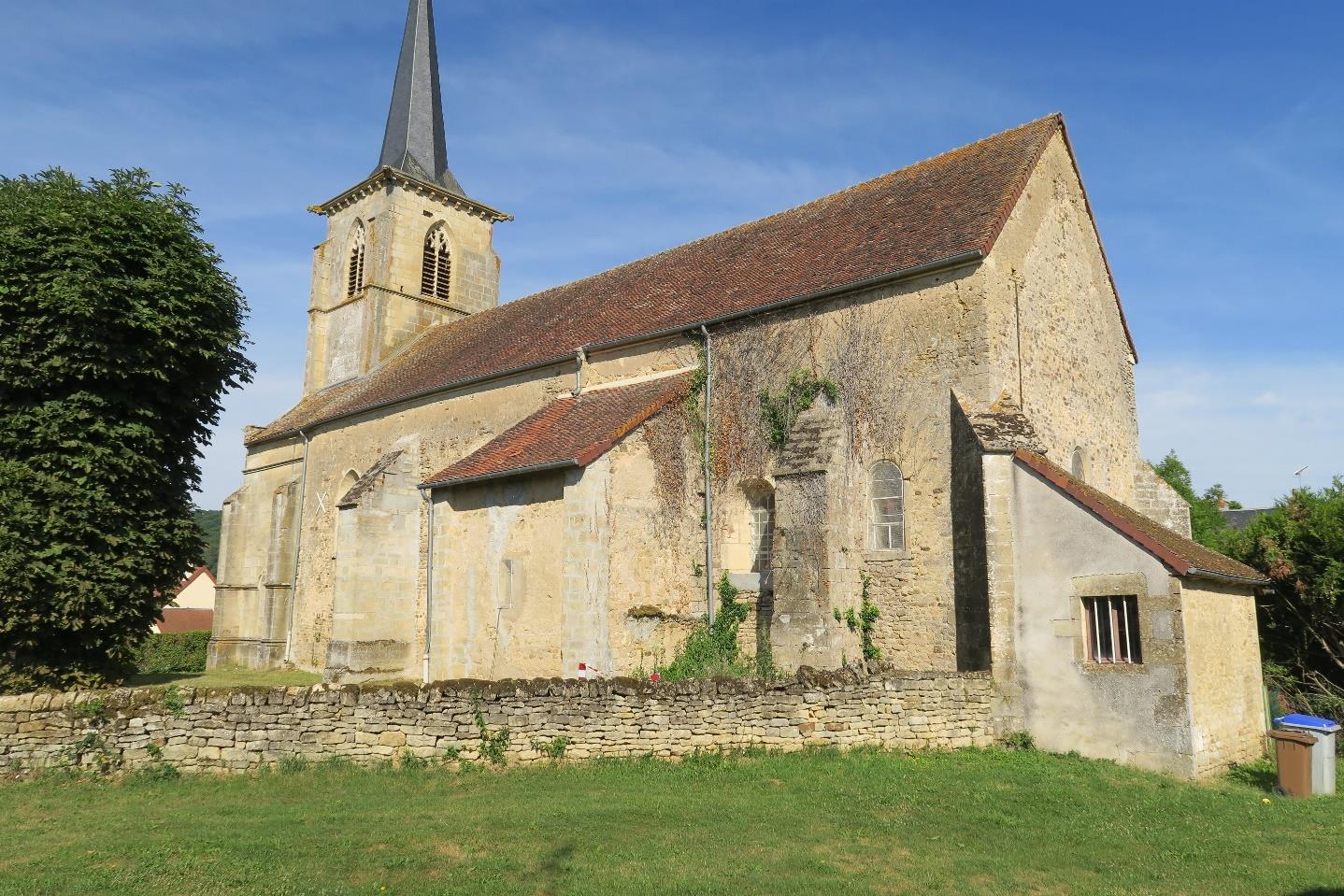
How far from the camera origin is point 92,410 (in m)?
14.0

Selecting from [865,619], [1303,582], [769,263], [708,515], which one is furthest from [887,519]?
[1303,582]

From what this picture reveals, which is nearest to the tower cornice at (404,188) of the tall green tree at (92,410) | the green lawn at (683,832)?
the tall green tree at (92,410)

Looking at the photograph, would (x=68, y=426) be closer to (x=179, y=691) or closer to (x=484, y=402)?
(x=179, y=691)

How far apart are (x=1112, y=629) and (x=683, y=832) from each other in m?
6.12

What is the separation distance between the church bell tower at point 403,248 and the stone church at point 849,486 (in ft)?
24.2

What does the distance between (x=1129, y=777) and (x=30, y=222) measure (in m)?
17.0

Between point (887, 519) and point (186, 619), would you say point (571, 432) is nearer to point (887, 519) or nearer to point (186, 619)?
point (887, 519)

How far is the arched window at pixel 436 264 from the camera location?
92.5ft

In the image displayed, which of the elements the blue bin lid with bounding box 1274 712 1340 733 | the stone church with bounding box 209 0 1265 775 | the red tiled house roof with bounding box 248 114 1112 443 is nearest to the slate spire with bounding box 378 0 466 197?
the red tiled house roof with bounding box 248 114 1112 443

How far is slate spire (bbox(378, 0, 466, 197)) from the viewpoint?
93.6 feet

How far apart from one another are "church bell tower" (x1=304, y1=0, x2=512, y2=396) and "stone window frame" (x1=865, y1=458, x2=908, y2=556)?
1770 centimetres

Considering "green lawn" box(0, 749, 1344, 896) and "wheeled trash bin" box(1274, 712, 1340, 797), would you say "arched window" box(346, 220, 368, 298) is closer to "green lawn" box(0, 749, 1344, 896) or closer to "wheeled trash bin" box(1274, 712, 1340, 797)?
"green lawn" box(0, 749, 1344, 896)

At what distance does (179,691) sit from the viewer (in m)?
10.3

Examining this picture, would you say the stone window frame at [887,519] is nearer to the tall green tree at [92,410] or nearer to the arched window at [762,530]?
the arched window at [762,530]
